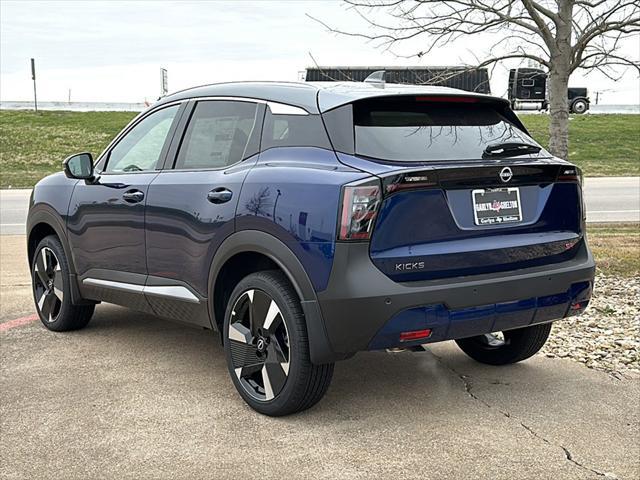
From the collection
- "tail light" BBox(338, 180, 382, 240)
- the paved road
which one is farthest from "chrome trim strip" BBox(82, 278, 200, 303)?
the paved road

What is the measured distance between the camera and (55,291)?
605 cm

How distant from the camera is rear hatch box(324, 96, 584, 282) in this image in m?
3.82

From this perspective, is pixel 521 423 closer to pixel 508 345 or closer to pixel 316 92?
pixel 508 345

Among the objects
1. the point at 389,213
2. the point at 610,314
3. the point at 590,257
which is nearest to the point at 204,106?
the point at 389,213

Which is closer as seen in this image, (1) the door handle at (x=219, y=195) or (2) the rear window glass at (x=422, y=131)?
(2) the rear window glass at (x=422, y=131)

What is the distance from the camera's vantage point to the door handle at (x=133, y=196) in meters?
5.08

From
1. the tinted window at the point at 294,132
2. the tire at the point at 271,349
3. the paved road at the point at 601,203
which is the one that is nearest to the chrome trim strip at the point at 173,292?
the tire at the point at 271,349

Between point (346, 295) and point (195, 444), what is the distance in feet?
3.40

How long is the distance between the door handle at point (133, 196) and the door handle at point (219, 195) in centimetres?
73

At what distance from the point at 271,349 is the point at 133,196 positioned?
154 centimetres

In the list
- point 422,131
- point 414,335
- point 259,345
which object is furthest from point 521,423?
point 422,131

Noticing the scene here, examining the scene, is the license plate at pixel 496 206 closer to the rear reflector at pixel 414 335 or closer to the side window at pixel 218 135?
the rear reflector at pixel 414 335

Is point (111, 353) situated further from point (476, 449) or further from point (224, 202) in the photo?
Answer: point (476, 449)

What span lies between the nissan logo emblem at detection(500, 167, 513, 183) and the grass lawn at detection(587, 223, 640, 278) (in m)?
4.48
